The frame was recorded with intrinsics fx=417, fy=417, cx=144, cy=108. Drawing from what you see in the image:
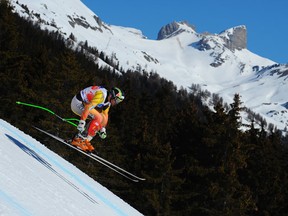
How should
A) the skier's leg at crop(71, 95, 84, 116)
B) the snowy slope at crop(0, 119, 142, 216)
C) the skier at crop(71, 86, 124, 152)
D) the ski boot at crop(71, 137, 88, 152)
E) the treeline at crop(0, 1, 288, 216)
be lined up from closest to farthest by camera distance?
the snowy slope at crop(0, 119, 142, 216)
the skier at crop(71, 86, 124, 152)
the ski boot at crop(71, 137, 88, 152)
the skier's leg at crop(71, 95, 84, 116)
the treeline at crop(0, 1, 288, 216)

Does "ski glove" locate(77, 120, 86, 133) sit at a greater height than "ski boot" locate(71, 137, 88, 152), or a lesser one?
greater

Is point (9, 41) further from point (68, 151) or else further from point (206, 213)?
point (206, 213)

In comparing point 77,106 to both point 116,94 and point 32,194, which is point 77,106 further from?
point 32,194

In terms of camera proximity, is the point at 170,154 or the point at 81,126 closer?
the point at 81,126

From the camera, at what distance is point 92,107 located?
9.98 metres

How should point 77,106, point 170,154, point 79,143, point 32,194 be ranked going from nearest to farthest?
point 32,194, point 79,143, point 77,106, point 170,154

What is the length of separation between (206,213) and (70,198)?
21.6 m

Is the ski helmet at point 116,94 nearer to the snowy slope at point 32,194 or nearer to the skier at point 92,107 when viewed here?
the skier at point 92,107

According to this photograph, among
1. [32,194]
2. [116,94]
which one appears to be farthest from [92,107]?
[32,194]

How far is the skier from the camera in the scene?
9992mm

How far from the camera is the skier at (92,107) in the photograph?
9.99m

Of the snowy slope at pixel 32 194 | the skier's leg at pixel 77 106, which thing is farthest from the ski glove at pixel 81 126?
the snowy slope at pixel 32 194

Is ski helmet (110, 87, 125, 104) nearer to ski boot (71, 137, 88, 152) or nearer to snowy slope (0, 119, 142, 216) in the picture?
ski boot (71, 137, 88, 152)

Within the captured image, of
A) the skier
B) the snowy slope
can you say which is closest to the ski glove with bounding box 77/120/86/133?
the skier
